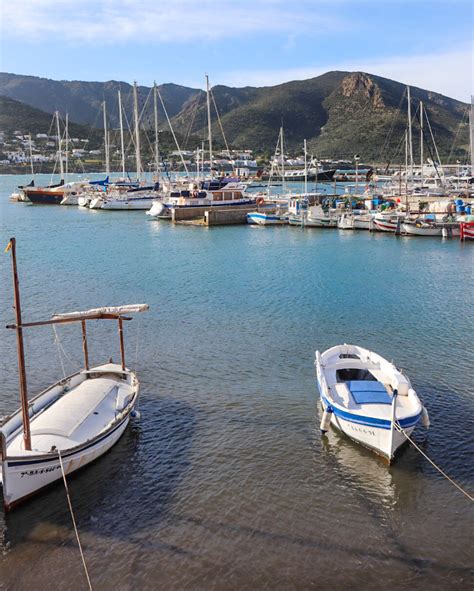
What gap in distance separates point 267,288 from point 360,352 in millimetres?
16642

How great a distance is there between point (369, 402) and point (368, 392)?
0.65 metres

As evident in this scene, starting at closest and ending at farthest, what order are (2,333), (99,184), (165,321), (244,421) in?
(244,421) < (2,333) < (165,321) < (99,184)

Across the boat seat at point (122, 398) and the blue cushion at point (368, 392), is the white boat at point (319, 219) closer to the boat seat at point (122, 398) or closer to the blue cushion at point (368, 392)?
the blue cushion at point (368, 392)

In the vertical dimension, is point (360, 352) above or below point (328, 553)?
above

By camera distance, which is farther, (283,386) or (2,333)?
(2,333)

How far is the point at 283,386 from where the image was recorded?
2123 cm

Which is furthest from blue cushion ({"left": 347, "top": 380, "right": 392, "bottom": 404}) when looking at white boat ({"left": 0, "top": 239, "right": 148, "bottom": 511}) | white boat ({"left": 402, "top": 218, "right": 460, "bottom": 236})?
white boat ({"left": 402, "top": 218, "right": 460, "bottom": 236})

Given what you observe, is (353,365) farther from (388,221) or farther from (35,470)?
(388,221)

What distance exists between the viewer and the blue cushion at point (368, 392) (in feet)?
57.1

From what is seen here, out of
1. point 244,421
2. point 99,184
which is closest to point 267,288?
point 244,421

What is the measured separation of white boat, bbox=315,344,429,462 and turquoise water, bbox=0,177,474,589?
1.85 feet

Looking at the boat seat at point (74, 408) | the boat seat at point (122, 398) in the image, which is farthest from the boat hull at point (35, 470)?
the boat seat at point (122, 398)

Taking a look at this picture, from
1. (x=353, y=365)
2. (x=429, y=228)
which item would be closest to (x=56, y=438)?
(x=353, y=365)

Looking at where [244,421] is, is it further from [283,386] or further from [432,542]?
[432,542]
